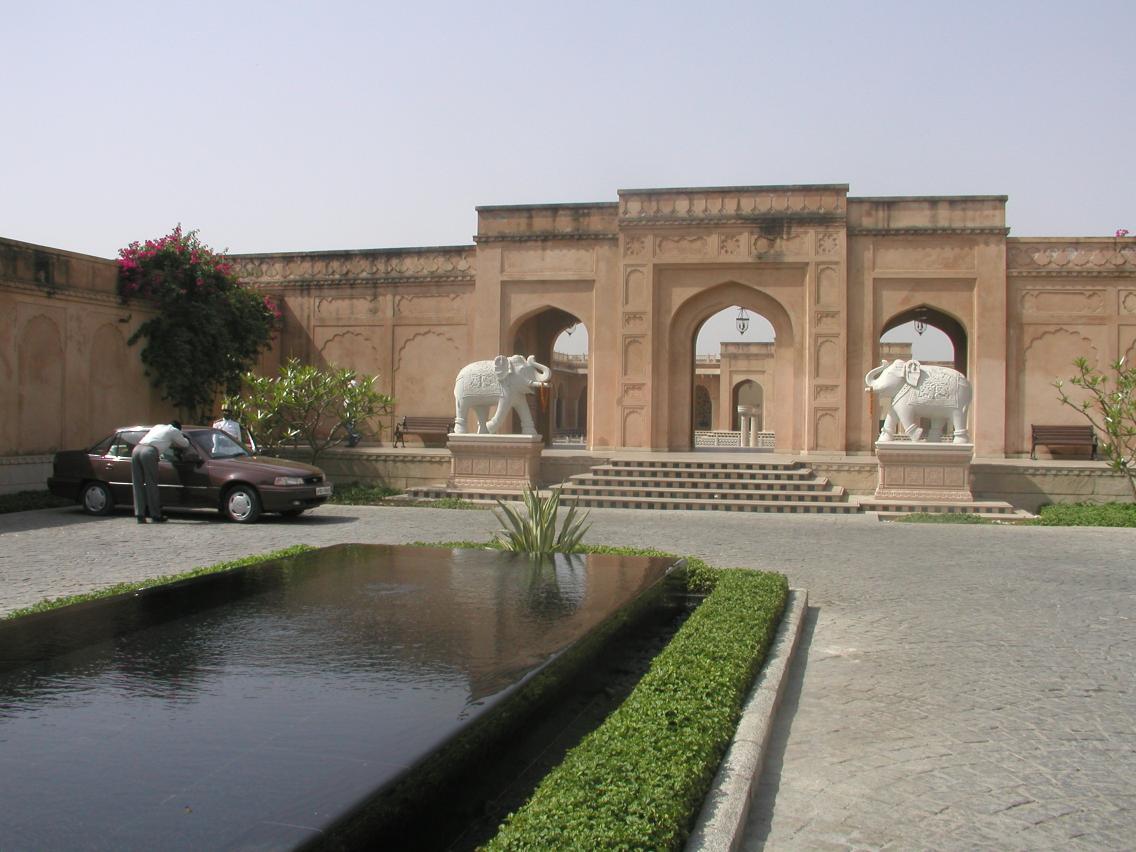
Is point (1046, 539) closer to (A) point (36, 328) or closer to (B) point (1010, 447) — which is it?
(B) point (1010, 447)

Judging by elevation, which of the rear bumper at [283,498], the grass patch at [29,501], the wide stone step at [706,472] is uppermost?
the wide stone step at [706,472]

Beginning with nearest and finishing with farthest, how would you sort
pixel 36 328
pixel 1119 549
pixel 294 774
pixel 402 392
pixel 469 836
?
pixel 294 774 → pixel 469 836 → pixel 1119 549 → pixel 36 328 → pixel 402 392

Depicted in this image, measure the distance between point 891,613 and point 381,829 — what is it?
220 inches

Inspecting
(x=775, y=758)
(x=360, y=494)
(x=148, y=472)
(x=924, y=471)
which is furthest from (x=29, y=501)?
(x=924, y=471)

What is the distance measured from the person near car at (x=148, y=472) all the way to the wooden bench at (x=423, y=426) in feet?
30.3

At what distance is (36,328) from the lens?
16406mm

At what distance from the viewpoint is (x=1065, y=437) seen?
19.7m

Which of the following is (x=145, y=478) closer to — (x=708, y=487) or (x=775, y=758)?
(x=708, y=487)

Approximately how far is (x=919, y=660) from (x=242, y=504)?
949 centimetres

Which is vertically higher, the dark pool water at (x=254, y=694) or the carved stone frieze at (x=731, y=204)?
the carved stone frieze at (x=731, y=204)

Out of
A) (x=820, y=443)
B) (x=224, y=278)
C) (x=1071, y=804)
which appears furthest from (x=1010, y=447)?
(x=1071, y=804)

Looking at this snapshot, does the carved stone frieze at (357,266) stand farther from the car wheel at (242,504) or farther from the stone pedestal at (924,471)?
the stone pedestal at (924,471)

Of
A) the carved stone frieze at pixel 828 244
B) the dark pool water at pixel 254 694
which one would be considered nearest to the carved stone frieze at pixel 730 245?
the carved stone frieze at pixel 828 244

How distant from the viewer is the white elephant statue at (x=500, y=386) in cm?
1723
